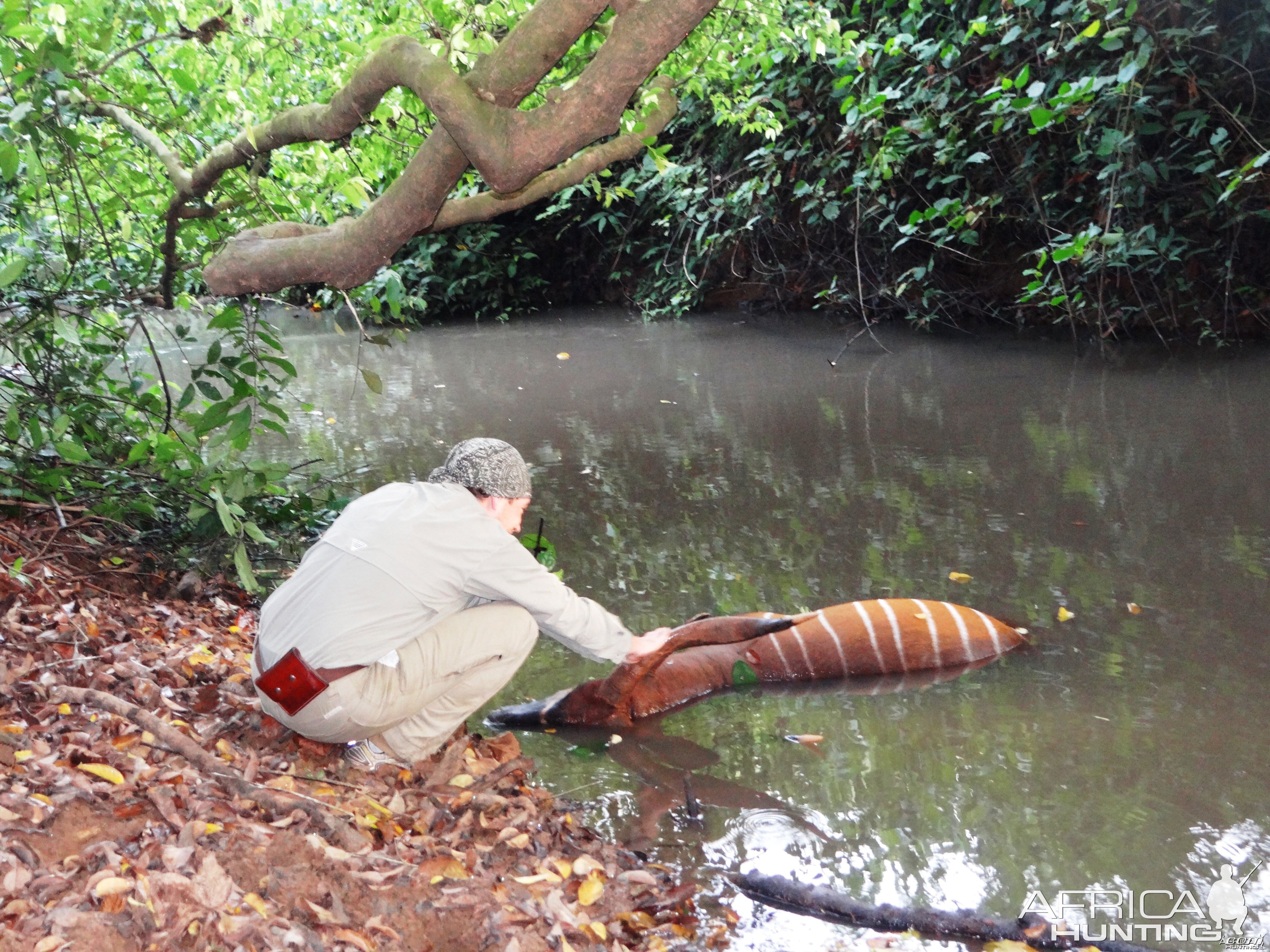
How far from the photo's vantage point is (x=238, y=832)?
2.76 metres

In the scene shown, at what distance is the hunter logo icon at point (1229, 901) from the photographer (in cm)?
302

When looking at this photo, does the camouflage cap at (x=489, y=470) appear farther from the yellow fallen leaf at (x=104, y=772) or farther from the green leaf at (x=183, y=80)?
the green leaf at (x=183, y=80)

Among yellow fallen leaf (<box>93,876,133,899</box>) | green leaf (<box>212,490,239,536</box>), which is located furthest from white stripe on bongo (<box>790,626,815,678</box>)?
yellow fallen leaf (<box>93,876,133,899</box>)

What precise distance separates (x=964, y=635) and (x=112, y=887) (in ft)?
11.2

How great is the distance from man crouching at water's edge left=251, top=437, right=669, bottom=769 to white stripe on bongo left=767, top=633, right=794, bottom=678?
115 centimetres

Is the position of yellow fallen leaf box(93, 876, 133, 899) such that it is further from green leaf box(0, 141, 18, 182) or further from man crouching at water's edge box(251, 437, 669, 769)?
green leaf box(0, 141, 18, 182)

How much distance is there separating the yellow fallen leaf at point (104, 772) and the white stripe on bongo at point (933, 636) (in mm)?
3123

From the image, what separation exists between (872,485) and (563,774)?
154 inches

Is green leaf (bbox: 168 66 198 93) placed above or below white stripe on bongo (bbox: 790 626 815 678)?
above

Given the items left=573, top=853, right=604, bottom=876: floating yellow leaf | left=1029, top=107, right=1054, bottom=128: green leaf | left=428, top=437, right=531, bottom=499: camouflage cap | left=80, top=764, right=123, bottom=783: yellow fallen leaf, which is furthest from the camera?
left=1029, top=107, right=1054, bottom=128: green leaf

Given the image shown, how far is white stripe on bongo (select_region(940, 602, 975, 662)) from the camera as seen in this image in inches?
184

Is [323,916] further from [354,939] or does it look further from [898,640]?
[898,640]

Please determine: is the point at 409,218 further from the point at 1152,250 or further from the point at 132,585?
the point at 1152,250

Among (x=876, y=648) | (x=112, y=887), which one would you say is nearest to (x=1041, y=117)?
(x=876, y=648)
